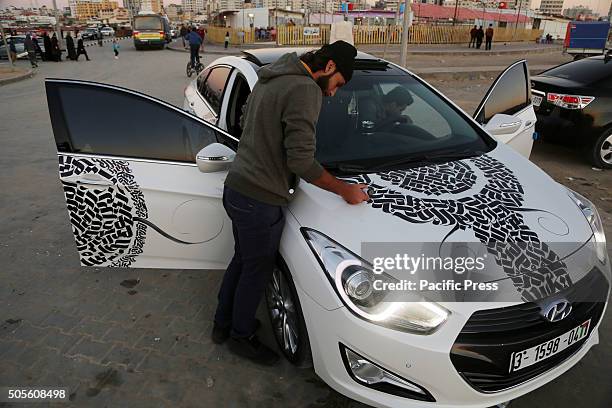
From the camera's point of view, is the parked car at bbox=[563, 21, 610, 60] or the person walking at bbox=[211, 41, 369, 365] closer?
the person walking at bbox=[211, 41, 369, 365]

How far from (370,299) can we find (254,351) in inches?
39.3

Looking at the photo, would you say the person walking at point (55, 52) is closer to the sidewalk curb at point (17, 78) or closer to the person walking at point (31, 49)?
the person walking at point (31, 49)

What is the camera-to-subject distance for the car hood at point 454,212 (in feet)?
6.73

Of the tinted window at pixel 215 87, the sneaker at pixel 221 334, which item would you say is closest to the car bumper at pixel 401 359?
the sneaker at pixel 221 334

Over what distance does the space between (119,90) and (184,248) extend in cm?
104

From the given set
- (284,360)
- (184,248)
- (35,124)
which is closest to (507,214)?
(284,360)

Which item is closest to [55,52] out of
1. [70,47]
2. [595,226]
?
[70,47]

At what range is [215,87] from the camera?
3.91 metres

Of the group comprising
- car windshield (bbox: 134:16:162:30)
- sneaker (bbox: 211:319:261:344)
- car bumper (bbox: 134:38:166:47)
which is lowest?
sneaker (bbox: 211:319:261:344)

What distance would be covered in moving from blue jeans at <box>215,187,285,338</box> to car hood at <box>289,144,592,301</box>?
0.55 feet

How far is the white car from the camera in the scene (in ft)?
6.12

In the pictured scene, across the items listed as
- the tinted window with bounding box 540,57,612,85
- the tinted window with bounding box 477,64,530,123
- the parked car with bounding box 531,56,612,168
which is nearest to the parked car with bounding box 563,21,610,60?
the tinted window with bounding box 540,57,612,85

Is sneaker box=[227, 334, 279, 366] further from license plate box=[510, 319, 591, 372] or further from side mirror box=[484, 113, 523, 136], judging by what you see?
side mirror box=[484, 113, 523, 136]

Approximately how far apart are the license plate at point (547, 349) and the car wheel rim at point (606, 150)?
483 centimetres
